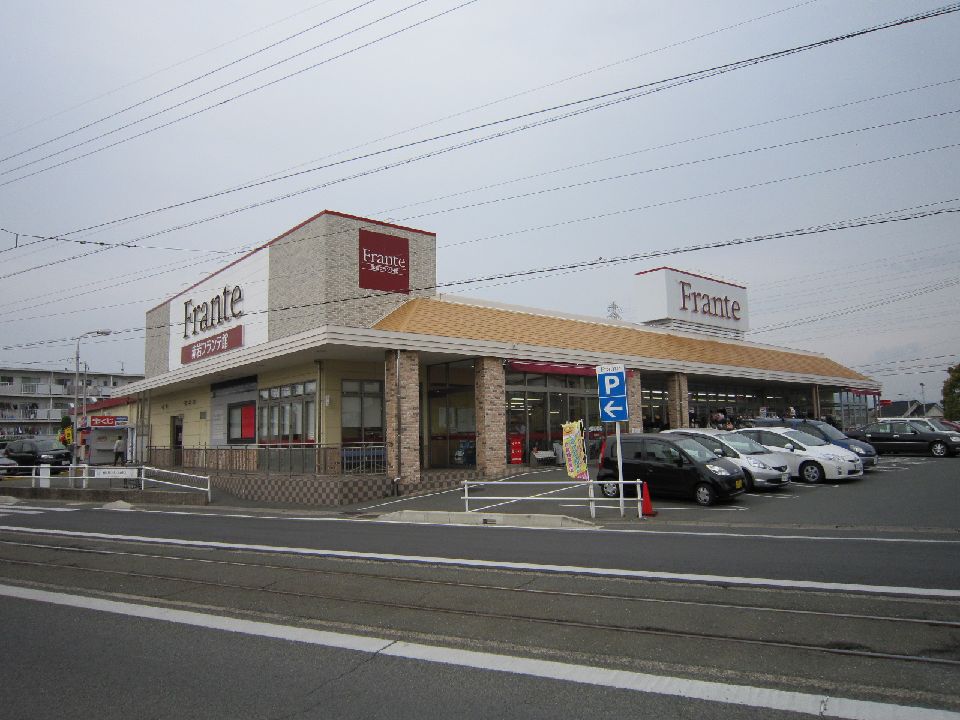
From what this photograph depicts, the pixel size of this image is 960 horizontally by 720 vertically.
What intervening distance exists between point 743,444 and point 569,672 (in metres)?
15.4

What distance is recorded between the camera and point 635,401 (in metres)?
28.7

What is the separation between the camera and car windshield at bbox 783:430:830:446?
2023cm

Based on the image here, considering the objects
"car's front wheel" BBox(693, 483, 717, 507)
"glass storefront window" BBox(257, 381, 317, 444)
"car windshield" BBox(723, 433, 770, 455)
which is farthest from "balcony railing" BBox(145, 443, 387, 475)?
"car windshield" BBox(723, 433, 770, 455)

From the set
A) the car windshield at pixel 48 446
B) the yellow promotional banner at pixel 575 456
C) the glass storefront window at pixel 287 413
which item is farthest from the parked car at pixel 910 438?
the car windshield at pixel 48 446

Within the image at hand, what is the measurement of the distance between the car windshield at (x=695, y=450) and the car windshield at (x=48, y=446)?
122 feet

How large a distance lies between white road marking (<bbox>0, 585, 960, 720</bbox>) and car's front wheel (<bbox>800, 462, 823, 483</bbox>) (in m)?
16.1

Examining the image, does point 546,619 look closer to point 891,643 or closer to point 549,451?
point 891,643

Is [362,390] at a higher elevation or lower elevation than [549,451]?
higher

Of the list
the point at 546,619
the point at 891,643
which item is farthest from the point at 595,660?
the point at 891,643

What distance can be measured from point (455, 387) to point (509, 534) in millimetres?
12815

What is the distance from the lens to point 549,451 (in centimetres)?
2620

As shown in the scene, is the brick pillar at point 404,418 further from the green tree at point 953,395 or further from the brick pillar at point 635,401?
the green tree at point 953,395

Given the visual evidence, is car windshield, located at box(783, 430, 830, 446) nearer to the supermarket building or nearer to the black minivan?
the black minivan

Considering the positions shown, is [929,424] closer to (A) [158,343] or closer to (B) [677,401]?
(B) [677,401]
